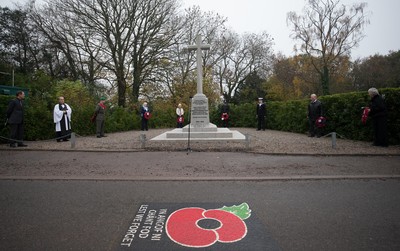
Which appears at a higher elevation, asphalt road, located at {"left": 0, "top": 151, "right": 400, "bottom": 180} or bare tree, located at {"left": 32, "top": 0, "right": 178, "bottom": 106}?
bare tree, located at {"left": 32, "top": 0, "right": 178, "bottom": 106}

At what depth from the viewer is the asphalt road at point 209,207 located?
2660 millimetres

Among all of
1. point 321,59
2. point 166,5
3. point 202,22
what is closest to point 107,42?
point 166,5

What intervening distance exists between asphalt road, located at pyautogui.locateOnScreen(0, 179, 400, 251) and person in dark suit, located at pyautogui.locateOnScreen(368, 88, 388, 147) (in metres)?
4.77

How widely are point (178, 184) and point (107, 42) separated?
23.3 meters

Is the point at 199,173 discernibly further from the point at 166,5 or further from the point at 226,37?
the point at 226,37

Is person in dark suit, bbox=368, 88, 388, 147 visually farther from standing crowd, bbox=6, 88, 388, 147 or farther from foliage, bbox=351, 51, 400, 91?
foliage, bbox=351, 51, 400, 91

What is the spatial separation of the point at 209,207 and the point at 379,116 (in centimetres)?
821

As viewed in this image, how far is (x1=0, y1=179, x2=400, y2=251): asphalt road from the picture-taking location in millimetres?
2660

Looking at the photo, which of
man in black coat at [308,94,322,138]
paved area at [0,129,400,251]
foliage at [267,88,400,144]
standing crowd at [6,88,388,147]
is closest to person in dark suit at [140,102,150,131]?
standing crowd at [6,88,388,147]

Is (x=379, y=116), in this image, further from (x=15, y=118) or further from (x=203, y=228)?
(x=15, y=118)

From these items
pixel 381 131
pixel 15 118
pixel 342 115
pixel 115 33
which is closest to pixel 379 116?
pixel 381 131

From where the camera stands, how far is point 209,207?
11.9ft

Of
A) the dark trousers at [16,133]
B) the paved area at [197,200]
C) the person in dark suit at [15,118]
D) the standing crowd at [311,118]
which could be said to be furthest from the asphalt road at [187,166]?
the standing crowd at [311,118]

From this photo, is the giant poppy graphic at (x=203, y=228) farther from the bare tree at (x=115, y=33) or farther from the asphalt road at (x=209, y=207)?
the bare tree at (x=115, y=33)
